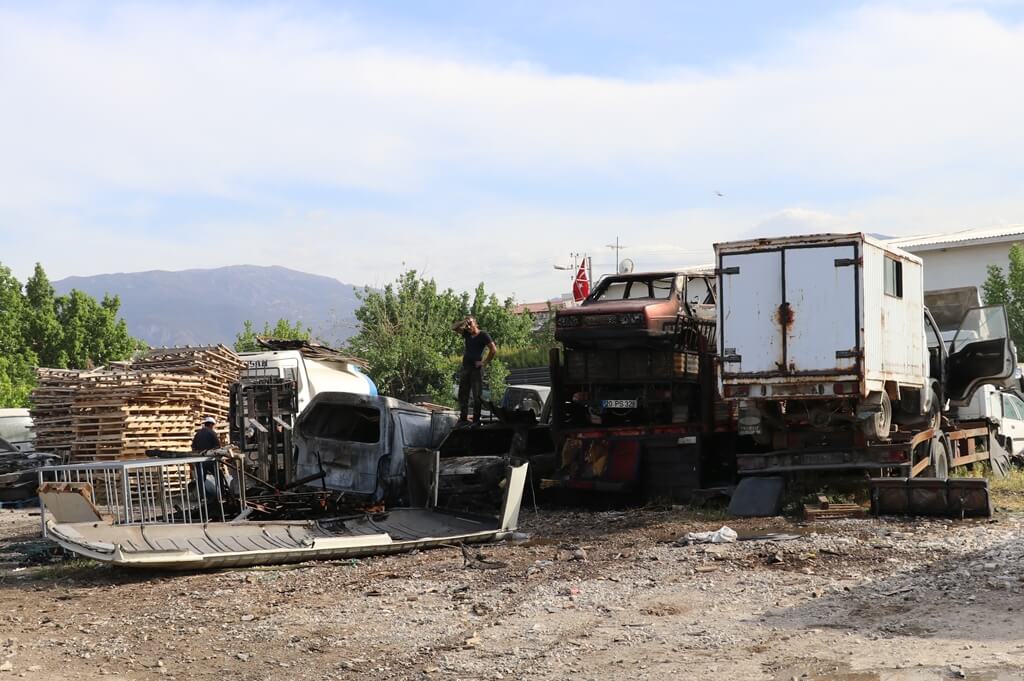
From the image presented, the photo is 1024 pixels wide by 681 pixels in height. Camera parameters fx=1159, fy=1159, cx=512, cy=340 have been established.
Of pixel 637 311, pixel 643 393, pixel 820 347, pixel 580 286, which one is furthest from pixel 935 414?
pixel 580 286

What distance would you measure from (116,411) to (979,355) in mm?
13923

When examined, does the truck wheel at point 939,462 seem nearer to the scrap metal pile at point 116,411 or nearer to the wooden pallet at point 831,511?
the wooden pallet at point 831,511

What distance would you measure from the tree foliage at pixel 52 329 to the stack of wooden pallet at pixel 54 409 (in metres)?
18.1

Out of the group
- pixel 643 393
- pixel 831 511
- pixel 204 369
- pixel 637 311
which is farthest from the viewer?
pixel 204 369

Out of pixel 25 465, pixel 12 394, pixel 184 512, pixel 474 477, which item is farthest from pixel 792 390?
pixel 12 394

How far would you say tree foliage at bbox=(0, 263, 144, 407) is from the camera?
38.7 meters

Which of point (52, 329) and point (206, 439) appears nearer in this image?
point (206, 439)

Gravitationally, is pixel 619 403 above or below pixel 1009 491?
above

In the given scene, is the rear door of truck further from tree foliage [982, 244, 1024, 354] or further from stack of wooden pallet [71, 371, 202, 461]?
tree foliage [982, 244, 1024, 354]

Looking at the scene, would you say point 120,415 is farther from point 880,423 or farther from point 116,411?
point 880,423

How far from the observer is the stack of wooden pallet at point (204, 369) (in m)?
21.4

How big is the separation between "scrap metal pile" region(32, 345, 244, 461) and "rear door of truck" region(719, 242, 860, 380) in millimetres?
11063

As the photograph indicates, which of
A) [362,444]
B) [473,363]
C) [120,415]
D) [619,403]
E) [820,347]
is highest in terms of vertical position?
[820,347]

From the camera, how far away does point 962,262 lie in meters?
52.7
